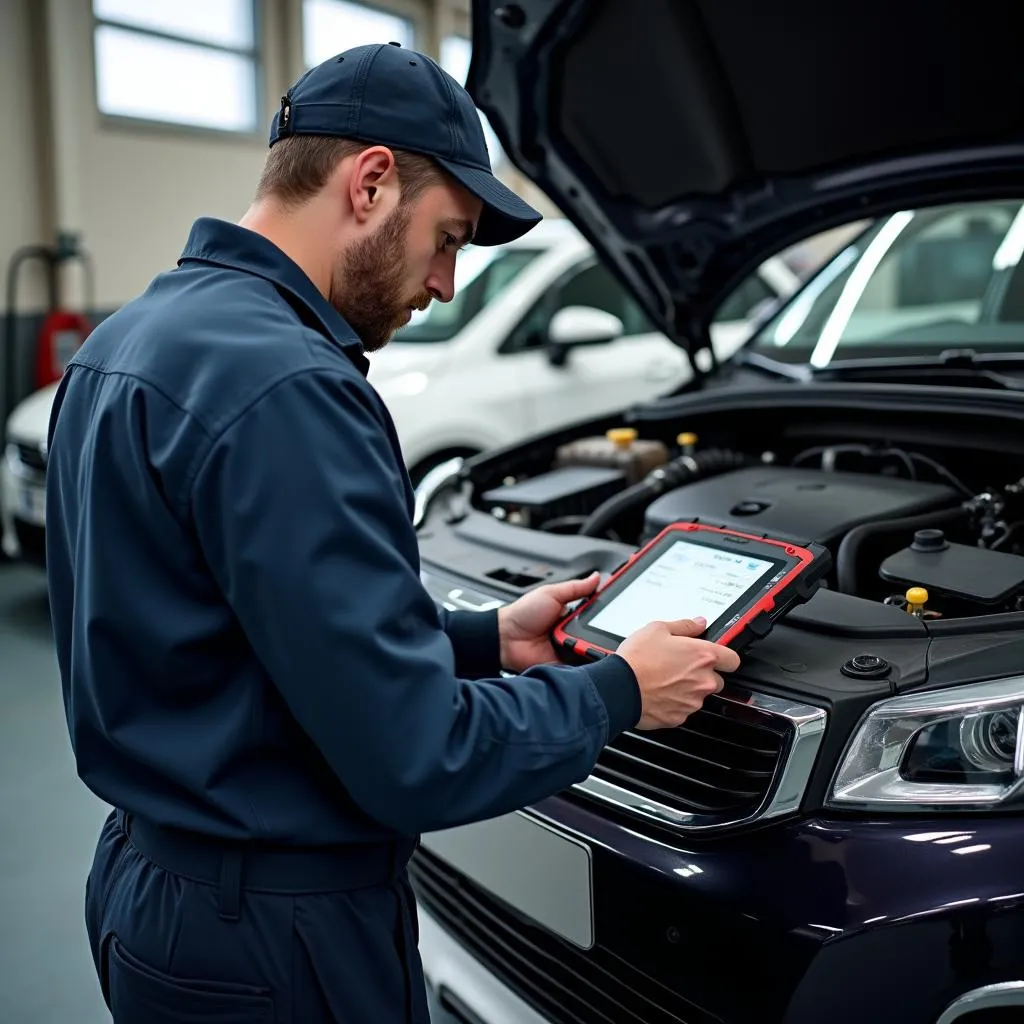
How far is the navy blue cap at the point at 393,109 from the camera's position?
3.46 feet

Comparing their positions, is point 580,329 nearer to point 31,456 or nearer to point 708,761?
point 31,456

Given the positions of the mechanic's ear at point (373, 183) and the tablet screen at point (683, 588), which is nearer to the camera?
the mechanic's ear at point (373, 183)

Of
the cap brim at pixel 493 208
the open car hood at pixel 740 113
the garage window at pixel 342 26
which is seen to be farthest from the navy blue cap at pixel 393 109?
the garage window at pixel 342 26

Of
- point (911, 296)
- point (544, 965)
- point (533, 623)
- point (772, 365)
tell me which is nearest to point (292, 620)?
point (533, 623)

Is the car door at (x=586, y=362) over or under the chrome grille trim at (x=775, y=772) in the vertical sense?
over

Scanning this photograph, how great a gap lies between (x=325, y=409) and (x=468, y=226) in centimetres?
35

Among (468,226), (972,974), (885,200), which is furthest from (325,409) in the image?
(885,200)

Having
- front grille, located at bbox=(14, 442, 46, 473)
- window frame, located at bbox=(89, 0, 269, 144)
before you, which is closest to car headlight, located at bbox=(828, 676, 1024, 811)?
front grille, located at bbox=(14, 442, 46, 473)

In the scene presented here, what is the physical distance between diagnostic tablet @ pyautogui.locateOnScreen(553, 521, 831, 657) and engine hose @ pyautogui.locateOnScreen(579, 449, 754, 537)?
45cm

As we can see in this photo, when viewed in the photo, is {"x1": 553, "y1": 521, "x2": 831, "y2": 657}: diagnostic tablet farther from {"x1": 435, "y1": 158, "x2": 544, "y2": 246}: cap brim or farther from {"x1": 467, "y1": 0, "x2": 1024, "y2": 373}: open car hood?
{"x1": 467, "y1": 0, "x2": 1024, "y2": 373}: open car hood

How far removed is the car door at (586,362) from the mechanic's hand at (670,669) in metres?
2.79

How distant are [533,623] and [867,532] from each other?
57 centimetres

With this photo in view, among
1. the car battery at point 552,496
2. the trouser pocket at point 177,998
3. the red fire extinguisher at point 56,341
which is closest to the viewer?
the trouser pocket at point 177,998

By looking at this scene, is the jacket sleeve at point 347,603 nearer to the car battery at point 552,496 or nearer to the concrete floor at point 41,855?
the car battery at point 552,496
